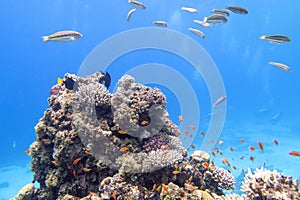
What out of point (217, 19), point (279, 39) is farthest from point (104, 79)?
point (279, 39)

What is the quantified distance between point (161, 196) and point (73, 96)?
3.33 meters

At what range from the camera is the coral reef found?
13.3 ft

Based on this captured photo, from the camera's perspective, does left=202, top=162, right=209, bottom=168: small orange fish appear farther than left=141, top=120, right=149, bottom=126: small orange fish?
Yes

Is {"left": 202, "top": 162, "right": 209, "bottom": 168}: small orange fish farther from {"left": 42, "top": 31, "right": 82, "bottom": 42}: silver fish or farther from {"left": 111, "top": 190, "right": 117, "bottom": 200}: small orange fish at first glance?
{"left": 42, "top": 31, "right": 82, "bottom": 42}: silver fish

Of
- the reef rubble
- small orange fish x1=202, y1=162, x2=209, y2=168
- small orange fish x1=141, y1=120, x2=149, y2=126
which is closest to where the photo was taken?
the reef rubble

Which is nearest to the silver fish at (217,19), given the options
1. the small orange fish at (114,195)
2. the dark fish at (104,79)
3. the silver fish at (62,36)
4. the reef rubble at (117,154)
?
the reef rubble at (117,154)

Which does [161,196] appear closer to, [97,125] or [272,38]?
[97,125]

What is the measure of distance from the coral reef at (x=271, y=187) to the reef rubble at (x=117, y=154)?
0.05m

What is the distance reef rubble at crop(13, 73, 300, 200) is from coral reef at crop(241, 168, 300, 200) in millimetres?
53

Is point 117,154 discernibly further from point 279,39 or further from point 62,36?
point 279,39

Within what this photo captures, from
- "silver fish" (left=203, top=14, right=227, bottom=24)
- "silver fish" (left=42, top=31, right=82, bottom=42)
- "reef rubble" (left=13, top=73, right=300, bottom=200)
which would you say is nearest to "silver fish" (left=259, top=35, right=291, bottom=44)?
"silver fish" (left=203, top=14, right=227, bottom=24)

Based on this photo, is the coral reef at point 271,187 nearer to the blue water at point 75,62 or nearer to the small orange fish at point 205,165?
the small orange fish at point 205,165

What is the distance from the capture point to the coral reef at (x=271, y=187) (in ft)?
13.3

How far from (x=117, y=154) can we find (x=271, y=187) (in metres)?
→ 3.16
